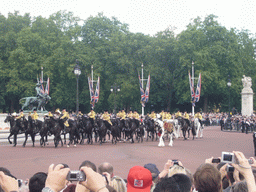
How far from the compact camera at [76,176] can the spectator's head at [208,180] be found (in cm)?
129

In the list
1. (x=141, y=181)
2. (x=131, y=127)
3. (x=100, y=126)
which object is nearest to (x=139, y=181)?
(x=141, y=181)

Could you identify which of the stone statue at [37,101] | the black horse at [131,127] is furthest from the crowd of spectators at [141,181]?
the stone statue at [37,101]

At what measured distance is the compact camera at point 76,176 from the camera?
262 cm

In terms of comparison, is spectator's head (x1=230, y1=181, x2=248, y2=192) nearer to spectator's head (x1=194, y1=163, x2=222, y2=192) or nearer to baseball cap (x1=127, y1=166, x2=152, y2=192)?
spectator's head (x1=194, y1=163, x2=222, y2=192)

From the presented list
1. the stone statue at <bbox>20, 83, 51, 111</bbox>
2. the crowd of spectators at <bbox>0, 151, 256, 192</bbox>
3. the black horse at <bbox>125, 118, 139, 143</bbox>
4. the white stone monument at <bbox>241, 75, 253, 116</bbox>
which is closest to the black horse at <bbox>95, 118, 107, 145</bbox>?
the black horse at <bbox>125, 118, 139, 143</bbox>

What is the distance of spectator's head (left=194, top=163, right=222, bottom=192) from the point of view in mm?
3355

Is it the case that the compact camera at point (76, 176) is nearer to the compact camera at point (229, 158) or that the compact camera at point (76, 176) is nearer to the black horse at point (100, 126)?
the compact camera at point (229, 158)

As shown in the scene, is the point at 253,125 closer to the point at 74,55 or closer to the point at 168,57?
the point at 168,57

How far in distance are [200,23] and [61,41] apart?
75.8 feet

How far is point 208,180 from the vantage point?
3.36 meters

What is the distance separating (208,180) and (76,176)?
4.43 feet

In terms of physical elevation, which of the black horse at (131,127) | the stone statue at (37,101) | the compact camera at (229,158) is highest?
the stone statue at (37,101)

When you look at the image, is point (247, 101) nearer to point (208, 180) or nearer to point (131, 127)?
point (131, 127)

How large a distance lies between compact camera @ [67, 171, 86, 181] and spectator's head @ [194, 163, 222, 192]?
4.22 feet
